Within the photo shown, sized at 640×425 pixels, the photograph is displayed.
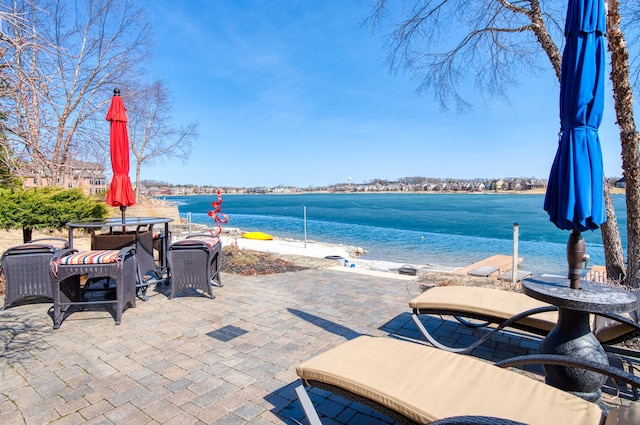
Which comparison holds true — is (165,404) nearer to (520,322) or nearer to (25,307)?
(520,322)

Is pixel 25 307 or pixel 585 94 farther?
pixel 25 307

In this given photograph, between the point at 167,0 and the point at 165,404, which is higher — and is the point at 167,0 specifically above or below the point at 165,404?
above

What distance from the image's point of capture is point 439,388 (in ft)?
5.43

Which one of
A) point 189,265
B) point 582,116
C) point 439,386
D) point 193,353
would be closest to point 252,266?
point 189,265

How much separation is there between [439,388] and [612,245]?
4842mm

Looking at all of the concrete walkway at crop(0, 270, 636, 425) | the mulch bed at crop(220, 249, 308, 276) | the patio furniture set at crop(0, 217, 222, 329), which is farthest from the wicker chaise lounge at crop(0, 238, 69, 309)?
the mulch bed at crop(220, 249, 308, 276)

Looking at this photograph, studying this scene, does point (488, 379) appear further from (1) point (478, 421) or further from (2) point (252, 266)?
(2) point (252, 266)

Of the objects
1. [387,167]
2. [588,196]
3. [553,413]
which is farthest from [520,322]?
[387,167]

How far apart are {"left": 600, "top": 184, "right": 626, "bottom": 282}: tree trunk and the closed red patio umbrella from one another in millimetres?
6778

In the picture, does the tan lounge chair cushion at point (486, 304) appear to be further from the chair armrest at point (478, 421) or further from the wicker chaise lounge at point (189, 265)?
the wicker chaise lounge at point (189, 265)

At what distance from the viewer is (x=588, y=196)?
2.05 meters

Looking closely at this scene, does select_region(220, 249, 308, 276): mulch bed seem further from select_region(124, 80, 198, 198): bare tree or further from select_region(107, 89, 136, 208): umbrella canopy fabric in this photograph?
select_region(124, 80, 198, 198): bare tree

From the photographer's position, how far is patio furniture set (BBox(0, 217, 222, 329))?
3475 millimetres

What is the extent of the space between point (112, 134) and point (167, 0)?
7.44m
